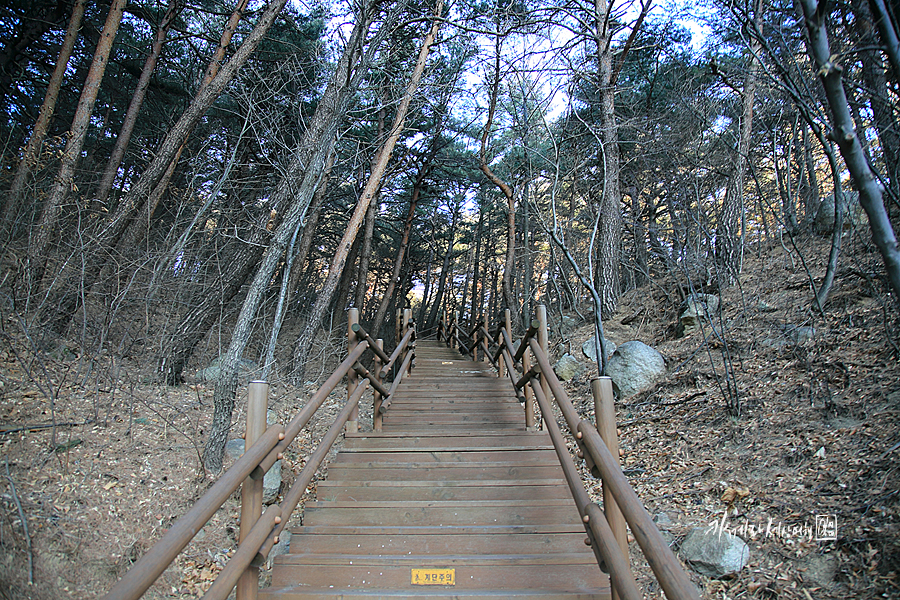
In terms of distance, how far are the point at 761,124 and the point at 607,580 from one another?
9.02 meters

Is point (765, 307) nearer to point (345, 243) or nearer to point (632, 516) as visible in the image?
point (632, 516)

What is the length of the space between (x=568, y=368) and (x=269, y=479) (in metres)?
5.36

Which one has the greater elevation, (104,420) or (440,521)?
(104,420)

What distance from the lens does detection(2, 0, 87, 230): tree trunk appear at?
20.1ft

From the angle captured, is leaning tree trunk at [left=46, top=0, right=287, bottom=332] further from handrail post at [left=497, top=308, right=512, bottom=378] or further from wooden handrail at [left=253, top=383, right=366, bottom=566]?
handrail post at [left=497, top=308, right=512, bottom=378]

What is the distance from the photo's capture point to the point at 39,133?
283 inches

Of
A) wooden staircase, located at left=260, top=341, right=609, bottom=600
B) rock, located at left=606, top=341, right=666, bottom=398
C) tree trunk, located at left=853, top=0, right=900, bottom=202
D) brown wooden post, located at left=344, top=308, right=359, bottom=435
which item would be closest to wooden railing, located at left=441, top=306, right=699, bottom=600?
wooden staircase, located at left=260, top=341, right=609, bottom=600

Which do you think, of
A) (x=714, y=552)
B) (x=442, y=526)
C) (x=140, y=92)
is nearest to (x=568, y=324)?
(x=714, y=552)

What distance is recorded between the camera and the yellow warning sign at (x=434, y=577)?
8.48 feet

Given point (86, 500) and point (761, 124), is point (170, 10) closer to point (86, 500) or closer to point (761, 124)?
point (86, 500)

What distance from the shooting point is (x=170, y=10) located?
9.06 meters

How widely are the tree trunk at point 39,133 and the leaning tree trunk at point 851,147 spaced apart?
8111 mm

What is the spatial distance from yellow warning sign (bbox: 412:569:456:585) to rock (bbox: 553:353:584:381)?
238 inches

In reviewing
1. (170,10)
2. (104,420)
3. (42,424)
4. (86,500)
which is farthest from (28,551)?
(170,10)
